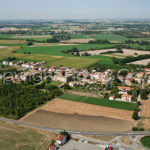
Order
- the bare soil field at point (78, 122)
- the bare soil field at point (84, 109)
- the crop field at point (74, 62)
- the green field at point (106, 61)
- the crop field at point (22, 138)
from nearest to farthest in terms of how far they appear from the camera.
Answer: the crop field at point (22, 138) < the bare soil field at point (78, 122) < the bare soil field at point (84, 109) < the green field at point (106, 61) < the crop field at point (74, 62)

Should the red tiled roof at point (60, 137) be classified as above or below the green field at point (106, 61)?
below

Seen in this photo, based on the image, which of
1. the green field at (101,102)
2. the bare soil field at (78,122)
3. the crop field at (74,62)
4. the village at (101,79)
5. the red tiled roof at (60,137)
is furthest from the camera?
the crop field at (74,62)

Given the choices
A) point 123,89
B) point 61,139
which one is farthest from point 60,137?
point 123,89

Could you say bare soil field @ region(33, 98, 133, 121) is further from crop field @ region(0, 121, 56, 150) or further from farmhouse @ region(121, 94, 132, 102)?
crop field @ region(0, 121, 56, 150)

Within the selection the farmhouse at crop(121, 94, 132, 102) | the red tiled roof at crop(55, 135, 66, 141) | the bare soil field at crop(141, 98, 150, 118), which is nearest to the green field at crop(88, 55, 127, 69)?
the farmhouse at crop(121, 94, 132, 102)

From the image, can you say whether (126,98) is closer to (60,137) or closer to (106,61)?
(60,137)

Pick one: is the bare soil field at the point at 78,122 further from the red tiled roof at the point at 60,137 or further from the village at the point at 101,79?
the village at the point at 101,79

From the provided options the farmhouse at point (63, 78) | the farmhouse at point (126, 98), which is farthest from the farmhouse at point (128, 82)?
the farmhouse at point (63, 78)

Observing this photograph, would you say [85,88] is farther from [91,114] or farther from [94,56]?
[94,56]

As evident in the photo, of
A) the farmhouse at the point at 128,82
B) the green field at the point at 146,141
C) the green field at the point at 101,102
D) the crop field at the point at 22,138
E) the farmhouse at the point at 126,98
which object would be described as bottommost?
the crop field at the point at 22,138
